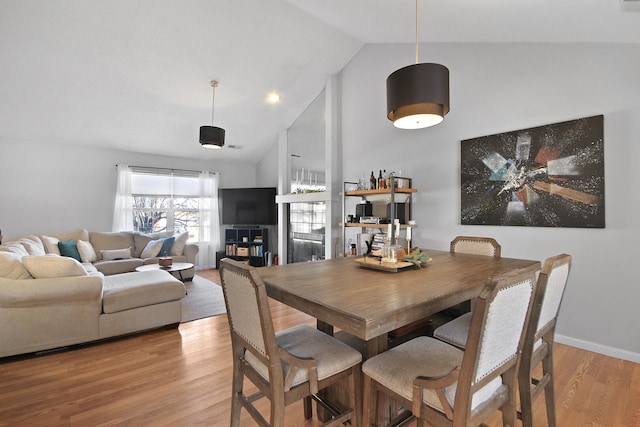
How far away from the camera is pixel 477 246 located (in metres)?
2.44

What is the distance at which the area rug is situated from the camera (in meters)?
3.47

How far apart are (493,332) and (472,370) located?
144 millimetres

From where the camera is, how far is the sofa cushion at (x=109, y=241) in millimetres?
5012

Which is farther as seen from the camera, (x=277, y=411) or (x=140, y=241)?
(x=140, y=241)

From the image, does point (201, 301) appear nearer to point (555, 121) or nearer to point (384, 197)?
point (384, 197)

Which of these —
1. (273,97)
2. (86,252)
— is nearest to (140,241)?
(86,252)

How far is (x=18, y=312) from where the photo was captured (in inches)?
93.5

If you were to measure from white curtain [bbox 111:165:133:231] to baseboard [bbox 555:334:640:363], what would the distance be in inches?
262

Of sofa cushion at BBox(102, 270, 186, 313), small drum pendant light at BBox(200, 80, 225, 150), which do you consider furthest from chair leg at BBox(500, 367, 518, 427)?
small drum pendant light at BBox(200, 80, 225, 150)

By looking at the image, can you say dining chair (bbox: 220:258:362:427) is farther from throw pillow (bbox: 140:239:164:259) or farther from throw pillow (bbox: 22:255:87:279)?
throw pillow (bbox: 140:239:164:259)

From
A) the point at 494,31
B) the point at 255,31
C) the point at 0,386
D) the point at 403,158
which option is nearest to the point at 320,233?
the point at 403,158

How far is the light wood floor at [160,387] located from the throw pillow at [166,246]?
8.69ft

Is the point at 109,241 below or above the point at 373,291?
below

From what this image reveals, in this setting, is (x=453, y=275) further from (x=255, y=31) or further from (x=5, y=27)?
(x=5, y=27)
